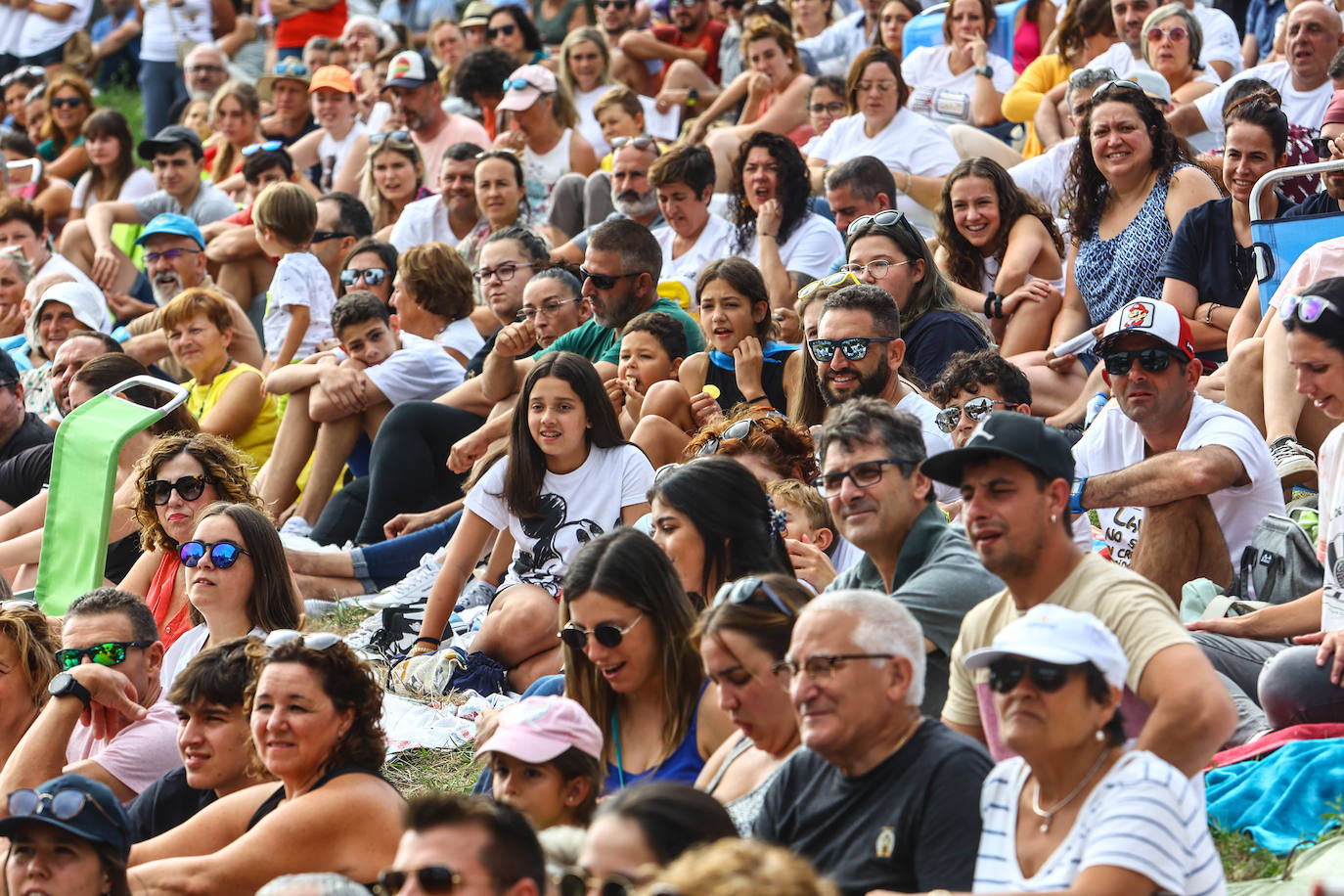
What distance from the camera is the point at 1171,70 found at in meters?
9.52

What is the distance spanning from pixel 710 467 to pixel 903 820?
5.59 ft

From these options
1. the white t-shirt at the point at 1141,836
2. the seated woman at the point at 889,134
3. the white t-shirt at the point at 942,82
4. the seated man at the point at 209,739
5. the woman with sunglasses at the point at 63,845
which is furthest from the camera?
the white t-shirt at the point at 942,82

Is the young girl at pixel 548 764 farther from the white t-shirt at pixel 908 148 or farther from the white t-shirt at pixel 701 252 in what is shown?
the white t-shirt at pixel 908 148

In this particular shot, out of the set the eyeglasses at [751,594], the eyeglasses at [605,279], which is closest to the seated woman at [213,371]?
the eyeglasses at [605,279]

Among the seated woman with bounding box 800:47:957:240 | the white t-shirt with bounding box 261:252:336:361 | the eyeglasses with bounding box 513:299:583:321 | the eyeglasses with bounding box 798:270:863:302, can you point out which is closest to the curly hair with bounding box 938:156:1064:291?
the eyeglasses with bounding box 798:270:863:302

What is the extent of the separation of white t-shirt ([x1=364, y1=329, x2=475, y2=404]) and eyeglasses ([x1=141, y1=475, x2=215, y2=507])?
6.31ft

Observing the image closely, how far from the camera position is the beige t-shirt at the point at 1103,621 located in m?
3.66

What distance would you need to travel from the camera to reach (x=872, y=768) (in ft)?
11.8

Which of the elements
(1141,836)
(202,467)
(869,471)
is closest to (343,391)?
(202,467)

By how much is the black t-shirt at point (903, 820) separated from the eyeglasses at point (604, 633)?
0.96 meters

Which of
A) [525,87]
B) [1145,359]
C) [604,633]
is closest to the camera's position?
[604,633]

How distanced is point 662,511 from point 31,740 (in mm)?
2121

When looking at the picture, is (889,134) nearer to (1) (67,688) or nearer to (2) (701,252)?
(2) (701,252)

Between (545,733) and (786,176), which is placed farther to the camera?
(786,176)
